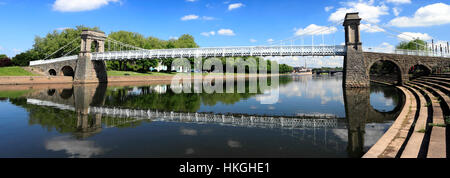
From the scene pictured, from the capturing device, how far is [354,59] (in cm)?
2992

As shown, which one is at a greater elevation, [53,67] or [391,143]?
[53,67]

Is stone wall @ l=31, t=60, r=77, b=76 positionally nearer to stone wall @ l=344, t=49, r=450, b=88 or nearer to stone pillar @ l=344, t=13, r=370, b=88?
stone pillar @ l=344, t=13, r=370, b=88

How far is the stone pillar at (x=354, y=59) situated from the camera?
29.6 metres

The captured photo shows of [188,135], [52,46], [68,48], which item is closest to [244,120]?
[188,135]

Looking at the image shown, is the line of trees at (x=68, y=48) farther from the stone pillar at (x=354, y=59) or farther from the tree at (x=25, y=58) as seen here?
the stone pillar at (x=354, y=59)

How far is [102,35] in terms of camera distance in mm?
48062

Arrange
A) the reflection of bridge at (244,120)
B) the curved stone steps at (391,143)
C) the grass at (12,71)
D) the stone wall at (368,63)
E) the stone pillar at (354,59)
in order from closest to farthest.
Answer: the curved stone steps at (391,143) → the reflection of bridge at (244,120) → the stone pillar at (354,59) → the stone wall at (368,63) → the grass at (12,71)

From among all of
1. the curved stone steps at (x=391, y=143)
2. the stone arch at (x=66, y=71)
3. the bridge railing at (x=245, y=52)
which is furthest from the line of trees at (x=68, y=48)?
the curved stone steps at (x=391, y=143)

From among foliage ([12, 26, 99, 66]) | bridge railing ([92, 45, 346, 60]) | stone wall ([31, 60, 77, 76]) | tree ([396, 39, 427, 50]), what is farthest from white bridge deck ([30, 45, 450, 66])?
tree ([396, 39, 427, 50])

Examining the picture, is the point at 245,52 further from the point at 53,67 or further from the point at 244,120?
the point at 53,67

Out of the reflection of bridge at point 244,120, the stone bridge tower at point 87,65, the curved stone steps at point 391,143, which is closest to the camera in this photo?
the curved stone steps at point 391,143

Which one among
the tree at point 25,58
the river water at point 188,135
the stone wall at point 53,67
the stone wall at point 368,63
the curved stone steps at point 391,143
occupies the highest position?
the tree at point 25,58
